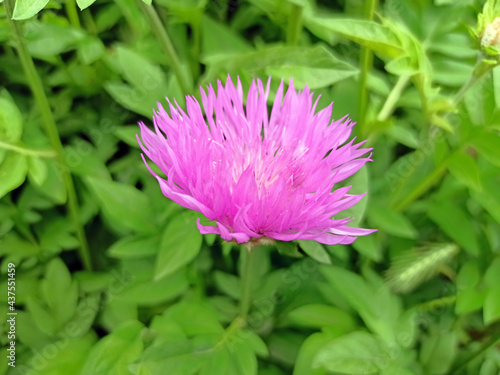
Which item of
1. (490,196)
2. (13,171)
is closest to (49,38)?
(13,171)

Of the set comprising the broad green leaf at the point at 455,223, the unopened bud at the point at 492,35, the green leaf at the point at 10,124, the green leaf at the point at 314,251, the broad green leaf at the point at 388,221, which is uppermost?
the unopened bud at the point at 492,35

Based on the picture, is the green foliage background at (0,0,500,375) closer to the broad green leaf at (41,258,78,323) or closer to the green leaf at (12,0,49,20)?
the broad green leaf at (41,258,78,323)

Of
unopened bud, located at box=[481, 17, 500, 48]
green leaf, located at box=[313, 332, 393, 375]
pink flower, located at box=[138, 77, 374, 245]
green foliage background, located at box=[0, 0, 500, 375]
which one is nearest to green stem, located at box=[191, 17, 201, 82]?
green foliage background, located at box=[0, 0, 500, 375]

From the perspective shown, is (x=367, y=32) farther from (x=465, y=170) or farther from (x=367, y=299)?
(x=367, y=299)

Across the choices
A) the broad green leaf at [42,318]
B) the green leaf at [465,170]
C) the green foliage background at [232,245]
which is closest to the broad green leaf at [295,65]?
the green foliage background at [232,245]

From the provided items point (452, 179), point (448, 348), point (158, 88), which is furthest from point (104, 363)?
point (452, 179)

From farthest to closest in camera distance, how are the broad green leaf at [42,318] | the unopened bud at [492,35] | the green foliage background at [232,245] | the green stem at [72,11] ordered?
the green stem at [72,11] → the broad green leaf at [42,318] → the green foliage background at [232,245] → the unopened bud at [492,35]

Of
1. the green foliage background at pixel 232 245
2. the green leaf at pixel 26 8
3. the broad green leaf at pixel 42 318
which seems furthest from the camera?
the broad green leaf at pixel 42 318

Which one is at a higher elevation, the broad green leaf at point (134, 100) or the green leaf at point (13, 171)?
the broad green leaf at point (134, 100)

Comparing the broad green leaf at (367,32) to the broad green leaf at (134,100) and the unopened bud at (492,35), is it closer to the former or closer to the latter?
the unopened bud at (492,35)
